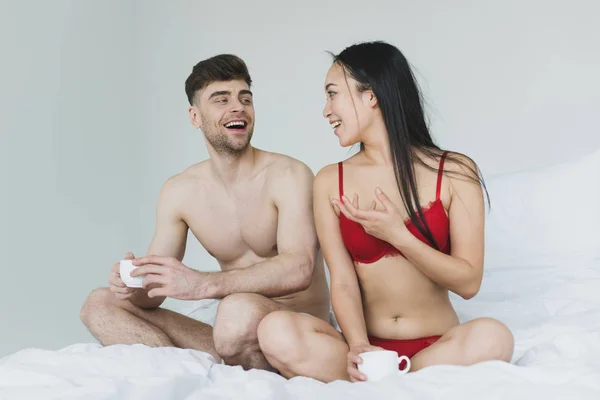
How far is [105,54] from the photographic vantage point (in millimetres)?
4609

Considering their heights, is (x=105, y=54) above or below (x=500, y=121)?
above

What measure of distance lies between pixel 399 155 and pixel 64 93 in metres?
2.84

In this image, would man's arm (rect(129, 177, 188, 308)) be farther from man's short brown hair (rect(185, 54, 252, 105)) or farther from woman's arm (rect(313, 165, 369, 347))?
woman's arm (rect(313, 165, 369, 347))

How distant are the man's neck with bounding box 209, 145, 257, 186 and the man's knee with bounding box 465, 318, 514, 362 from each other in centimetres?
101

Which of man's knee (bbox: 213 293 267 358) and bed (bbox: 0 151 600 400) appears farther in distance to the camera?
man's knee (bbox: 213 293 267 358)

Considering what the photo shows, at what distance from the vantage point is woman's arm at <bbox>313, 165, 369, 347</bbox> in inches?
76.1

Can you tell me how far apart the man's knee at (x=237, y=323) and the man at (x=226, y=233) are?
0.15 ft

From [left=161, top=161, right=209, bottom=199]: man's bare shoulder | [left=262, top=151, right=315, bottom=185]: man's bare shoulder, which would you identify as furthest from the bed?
[left=262, top=151, right=315, bottom=185]: man's bare shoulder

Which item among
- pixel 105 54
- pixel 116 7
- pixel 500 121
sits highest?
pixel 116 7

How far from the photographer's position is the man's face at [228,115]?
248 cm

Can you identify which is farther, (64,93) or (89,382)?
(64,93)

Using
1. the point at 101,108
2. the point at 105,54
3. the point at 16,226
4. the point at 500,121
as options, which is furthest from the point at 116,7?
the point at 500,121

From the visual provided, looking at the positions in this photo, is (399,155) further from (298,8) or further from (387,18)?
(298,8)

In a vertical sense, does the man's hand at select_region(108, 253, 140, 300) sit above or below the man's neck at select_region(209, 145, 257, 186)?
below
